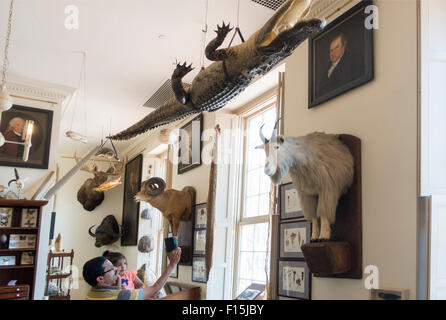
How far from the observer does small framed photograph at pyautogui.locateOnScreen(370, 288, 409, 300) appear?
96.4 inches

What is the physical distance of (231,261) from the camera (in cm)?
557

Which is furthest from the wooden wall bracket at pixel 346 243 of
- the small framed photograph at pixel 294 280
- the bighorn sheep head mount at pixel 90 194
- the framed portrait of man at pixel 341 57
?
the bighorn sheep head mount at pixel 90 194

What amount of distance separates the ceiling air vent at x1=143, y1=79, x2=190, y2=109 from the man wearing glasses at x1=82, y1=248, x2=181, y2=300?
12.1 ft

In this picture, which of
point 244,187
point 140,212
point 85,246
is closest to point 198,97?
point 244,187

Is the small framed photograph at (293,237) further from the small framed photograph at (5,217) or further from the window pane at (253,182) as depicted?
the small framed photograph at (5,217)

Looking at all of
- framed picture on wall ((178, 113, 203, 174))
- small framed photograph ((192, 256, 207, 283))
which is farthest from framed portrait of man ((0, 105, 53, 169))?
small framed photograph ((192, 256, 207, 283))

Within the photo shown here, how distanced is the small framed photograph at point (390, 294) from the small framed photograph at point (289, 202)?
1.02m

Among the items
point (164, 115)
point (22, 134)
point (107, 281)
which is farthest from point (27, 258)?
point (164, 115)

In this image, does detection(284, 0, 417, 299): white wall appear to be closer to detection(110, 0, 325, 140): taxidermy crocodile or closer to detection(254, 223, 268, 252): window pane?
detection(110, 0, 325, 140): taxidermy crocodile

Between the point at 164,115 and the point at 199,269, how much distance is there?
11.3 ft

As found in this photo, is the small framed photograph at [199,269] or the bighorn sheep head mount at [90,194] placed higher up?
the bighorn sheep head mount at [90,194]

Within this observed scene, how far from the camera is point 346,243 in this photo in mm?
2918

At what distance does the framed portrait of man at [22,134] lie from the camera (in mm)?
6164
